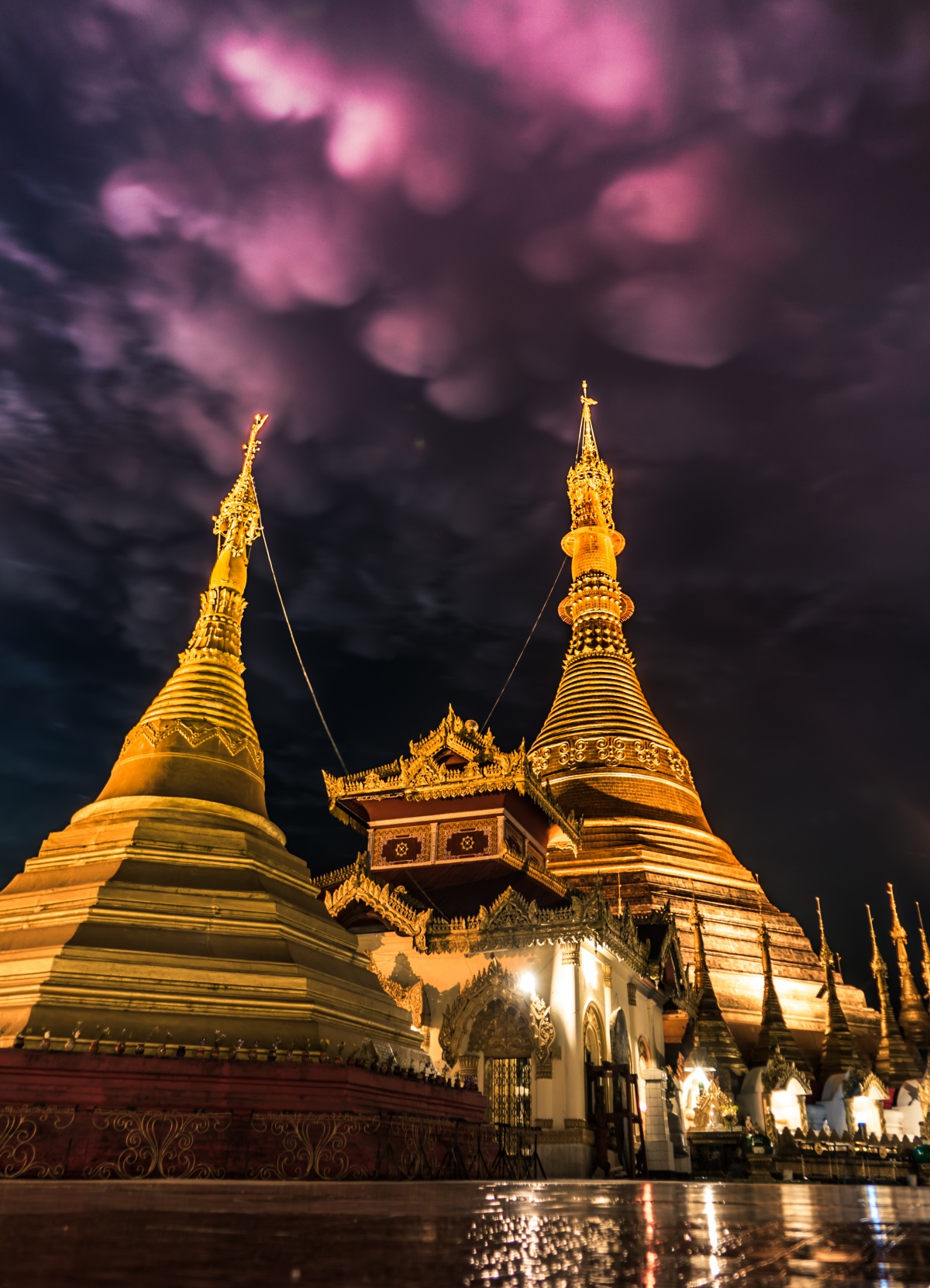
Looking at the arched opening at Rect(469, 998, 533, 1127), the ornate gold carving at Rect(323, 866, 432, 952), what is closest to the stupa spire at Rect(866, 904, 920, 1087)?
the arched opening at Rect(469, 998, 533, 1127)

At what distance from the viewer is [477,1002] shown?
22.2 m

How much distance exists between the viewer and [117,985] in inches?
518

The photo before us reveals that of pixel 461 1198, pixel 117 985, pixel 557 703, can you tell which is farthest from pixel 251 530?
pixel 557 703

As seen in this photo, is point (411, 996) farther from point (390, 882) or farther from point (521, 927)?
point (390, 882)

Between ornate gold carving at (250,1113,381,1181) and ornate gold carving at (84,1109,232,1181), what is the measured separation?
58 centimetres

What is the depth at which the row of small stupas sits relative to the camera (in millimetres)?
13703

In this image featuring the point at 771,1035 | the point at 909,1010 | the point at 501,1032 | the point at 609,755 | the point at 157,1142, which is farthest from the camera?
the point at 909,1010

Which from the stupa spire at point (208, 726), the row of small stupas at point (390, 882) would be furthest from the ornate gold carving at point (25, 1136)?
the stupa spire at point (208, 726)

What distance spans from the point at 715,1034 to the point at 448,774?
38.2ft

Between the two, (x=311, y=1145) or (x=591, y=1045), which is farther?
(x=591, y=1045)

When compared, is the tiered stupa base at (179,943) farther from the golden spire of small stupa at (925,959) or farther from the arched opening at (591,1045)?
the golden spire of small stupa at (925,959)

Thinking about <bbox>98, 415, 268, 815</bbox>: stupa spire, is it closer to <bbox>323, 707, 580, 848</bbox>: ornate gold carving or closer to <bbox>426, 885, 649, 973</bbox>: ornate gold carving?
<bbox>426, 885, 649, 973</bbox>: ornate gold carving

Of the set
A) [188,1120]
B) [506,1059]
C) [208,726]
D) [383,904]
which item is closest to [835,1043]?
[506,1059]

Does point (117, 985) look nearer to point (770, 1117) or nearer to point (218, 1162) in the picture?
point (218, 1162)
